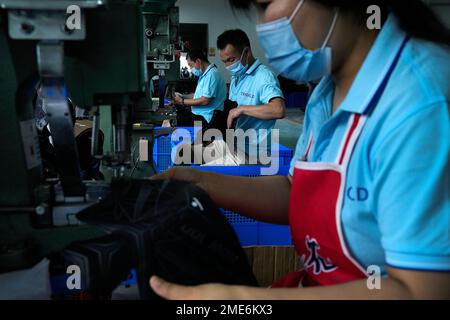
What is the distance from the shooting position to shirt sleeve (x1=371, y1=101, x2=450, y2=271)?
2.03ft

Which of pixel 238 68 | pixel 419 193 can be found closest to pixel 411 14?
pixel 419 193

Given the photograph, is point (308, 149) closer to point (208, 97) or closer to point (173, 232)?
point (173, 232)

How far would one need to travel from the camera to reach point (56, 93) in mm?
840

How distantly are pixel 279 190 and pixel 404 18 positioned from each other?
0.55 meters

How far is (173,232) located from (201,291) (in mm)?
155

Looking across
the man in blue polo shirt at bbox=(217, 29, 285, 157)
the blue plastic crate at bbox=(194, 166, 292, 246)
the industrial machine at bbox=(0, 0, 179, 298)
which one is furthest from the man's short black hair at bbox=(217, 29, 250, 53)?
the industrial machine at bbox=(0, 0, 179, 298)

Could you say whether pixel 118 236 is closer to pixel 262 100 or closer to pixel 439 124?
pixel 439 124

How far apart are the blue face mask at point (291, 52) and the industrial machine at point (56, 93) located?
29cm

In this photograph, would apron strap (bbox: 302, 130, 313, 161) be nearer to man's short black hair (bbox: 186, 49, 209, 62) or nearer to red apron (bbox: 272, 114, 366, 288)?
red apron (bbox: 272, 114, 366, 288)

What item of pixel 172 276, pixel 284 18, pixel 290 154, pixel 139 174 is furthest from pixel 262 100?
pixel 172 276

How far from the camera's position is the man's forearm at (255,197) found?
1.16 meters

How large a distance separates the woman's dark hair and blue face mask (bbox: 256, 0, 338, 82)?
33 millimetres

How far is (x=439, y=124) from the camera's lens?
64cm

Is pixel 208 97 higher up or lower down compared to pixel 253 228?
higher up
